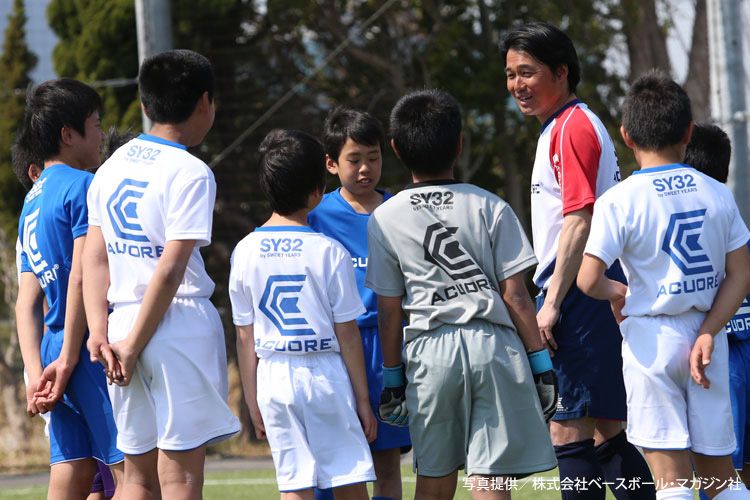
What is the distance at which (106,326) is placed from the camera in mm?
3854

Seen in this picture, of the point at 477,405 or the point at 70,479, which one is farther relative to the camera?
the point at 70,479

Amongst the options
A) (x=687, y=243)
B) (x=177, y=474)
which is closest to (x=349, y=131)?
(x=687, y=243)

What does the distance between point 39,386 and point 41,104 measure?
1.12 metres

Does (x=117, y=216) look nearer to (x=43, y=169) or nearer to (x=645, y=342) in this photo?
(x=43, y=169)

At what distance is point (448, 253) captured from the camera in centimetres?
378

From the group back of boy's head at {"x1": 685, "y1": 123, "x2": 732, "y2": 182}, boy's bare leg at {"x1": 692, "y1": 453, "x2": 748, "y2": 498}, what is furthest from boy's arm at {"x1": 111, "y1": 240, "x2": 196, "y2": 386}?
back of boy's head at {"x1": 685, "y1": 123, "x2": 732, "y2": 182}

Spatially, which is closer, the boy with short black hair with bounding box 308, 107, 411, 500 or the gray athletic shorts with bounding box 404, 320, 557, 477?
the gray athletic shorts with bounding box 404, 320, 557, 477

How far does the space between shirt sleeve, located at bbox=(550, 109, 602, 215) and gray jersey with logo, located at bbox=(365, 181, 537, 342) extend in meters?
0.41

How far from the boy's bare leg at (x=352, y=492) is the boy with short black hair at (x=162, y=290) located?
1.45 feet

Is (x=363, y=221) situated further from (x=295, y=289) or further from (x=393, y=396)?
(x=393, y=396)

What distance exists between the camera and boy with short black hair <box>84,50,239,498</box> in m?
3.74

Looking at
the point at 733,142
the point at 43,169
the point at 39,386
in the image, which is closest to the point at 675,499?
the point at 39,386

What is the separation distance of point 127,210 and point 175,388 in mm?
633

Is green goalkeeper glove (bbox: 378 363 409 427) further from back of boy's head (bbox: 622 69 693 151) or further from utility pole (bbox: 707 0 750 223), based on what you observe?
utility pole (bbox: 707 0 750 223)
